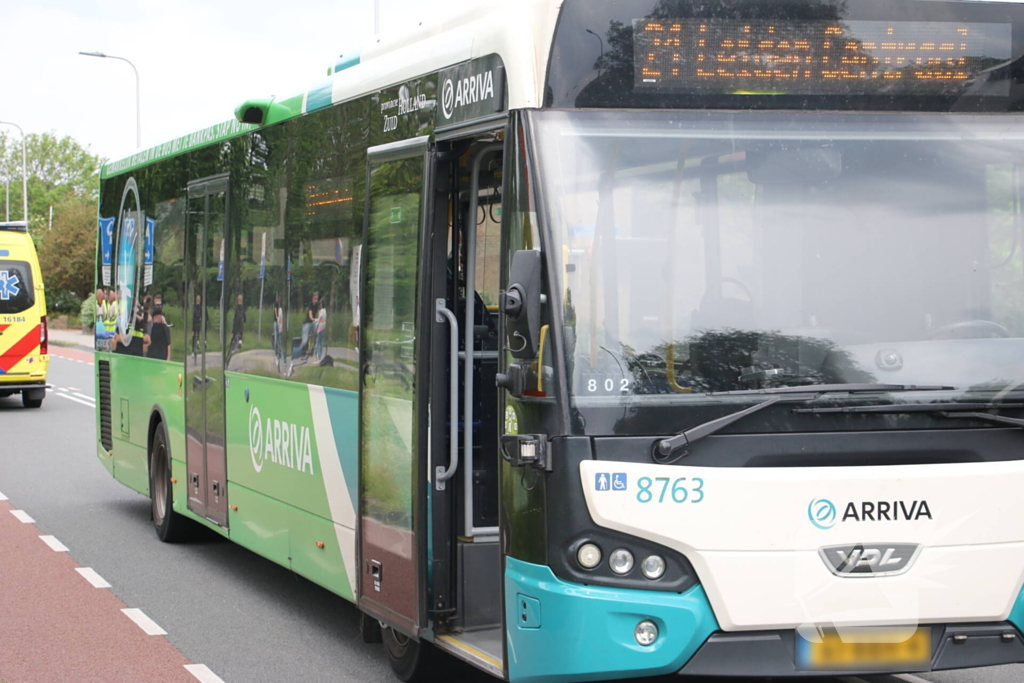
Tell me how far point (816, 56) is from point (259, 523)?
4904mm

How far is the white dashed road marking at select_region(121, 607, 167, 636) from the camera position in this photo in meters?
7.88

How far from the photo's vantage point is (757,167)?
4871 mm

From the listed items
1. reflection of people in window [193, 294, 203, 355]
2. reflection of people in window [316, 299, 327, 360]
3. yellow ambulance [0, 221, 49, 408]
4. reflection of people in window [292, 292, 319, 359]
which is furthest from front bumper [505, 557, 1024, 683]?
yellow ambulance [0, 221, 49, 408]

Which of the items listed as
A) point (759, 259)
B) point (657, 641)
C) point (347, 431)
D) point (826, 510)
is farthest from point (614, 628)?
point (347, 431)

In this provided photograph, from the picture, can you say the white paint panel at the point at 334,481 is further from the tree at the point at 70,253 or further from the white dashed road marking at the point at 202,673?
the tree at the point at 70,253

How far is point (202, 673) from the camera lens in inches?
273

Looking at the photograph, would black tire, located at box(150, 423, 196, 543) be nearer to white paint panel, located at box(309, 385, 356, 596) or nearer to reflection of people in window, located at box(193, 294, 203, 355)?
reflection of people in window, located at box(193, 294, 203, 355)

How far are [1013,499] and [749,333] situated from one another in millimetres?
1124

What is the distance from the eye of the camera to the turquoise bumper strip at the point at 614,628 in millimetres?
4621

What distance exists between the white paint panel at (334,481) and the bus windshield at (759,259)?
257 cm

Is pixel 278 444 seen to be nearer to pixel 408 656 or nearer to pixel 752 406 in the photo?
pixel 408 656

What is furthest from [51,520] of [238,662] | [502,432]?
[502,432]

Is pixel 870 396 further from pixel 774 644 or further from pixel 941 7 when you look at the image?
pixel 941 7

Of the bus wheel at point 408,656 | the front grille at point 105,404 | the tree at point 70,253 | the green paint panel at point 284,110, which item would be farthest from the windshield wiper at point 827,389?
the tree at point 70,253
